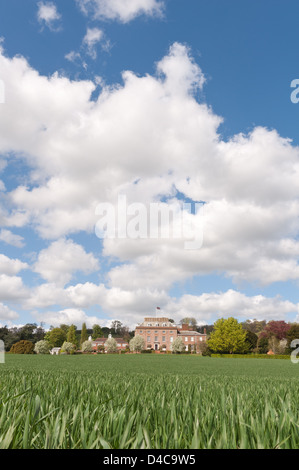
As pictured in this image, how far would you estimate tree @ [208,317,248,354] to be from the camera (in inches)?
3460

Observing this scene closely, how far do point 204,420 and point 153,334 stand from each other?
466ft

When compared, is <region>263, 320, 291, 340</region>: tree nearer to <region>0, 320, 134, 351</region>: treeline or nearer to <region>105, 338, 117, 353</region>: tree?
Answer: <region>105, 338, 117, 353</region>: tree

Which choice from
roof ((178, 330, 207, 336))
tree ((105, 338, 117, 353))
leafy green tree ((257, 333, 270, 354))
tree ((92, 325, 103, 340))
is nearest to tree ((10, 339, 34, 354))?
tree ((105, 338, 117, 353))

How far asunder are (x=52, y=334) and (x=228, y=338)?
7537 cm

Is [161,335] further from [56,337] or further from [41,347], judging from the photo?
[41,347]

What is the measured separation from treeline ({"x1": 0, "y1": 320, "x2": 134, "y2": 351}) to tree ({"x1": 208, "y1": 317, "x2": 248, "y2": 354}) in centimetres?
4421

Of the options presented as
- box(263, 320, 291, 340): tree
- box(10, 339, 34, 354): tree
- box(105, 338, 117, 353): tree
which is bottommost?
box(105, 338, 117, 353): tree

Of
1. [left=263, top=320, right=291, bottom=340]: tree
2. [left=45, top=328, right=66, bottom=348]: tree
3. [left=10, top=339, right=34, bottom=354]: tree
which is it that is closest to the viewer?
[left=10, top=339, right=34, bottom=354]: tree

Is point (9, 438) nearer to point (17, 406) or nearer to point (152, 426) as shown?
point (152, 426)

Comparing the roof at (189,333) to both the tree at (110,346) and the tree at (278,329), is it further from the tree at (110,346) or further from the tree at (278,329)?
the tree at (110,346)

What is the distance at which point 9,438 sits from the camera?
180 centimetres

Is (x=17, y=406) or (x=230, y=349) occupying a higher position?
(x=17, y=406)

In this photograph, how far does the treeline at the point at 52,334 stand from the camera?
93.4 meters
